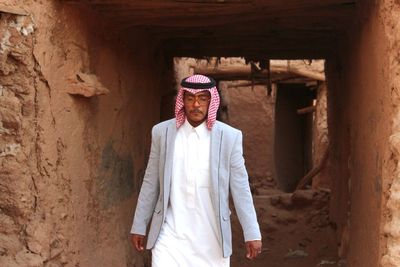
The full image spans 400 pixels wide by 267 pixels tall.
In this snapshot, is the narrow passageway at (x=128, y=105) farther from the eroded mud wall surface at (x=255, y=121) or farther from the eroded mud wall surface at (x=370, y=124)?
the eroded mud wall surface at (x=255, y=121)

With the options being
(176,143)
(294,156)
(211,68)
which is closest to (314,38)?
(176,143)

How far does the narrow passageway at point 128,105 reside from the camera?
399 cm

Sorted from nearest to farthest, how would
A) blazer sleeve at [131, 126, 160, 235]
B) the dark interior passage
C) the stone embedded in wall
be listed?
1. blazer sleeve at [131, 126, 160, 235]
2. the stone embedded in wall
3. the dark interior passage

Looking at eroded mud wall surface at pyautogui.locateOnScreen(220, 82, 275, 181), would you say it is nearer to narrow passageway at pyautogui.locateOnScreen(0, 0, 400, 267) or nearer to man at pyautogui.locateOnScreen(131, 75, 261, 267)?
narrow passageway at pyautogui.locateOnScreen(0, 0, 400, 267)

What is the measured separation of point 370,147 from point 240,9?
1397 millimetres

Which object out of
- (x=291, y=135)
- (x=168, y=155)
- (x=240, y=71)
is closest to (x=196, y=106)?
(x=168, y=155)

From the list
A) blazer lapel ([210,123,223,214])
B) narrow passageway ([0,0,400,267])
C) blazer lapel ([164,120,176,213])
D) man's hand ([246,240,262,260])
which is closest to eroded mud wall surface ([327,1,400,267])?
narrow passageway ([0,0,400,267])

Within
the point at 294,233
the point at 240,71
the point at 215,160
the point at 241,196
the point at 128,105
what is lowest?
the point at 294,233

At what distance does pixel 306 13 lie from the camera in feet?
17.0

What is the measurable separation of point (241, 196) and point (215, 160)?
0.24 meters

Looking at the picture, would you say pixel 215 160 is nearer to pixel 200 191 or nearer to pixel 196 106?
pixel 200 191

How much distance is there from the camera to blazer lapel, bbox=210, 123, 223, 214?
11.6 feet

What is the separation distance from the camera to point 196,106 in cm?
360

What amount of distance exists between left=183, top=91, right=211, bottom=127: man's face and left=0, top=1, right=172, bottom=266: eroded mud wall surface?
1.01m
